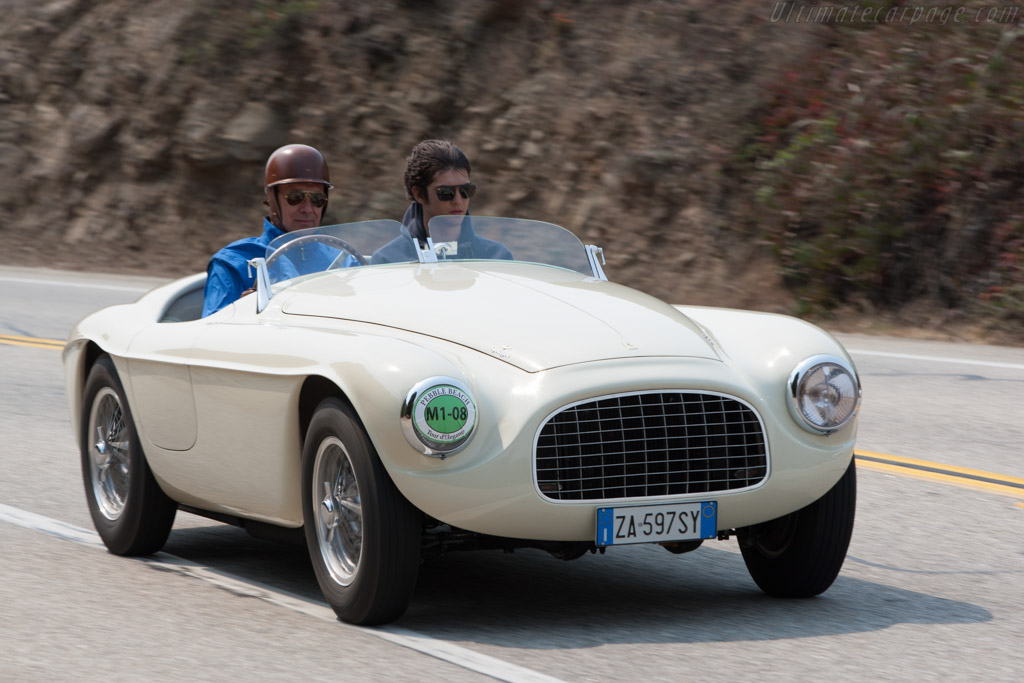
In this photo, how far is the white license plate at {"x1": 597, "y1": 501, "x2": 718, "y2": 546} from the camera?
171 inches

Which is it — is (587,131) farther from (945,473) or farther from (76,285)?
(945,473)

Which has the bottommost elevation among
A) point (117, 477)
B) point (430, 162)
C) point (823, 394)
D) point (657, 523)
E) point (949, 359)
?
point (117, 477)

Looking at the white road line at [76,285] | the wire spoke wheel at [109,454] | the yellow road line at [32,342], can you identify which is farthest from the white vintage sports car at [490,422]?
the white road line at [76,285]

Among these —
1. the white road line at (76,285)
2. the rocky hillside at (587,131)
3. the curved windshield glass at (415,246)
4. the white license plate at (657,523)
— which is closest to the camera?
the white license plate at (657,523)

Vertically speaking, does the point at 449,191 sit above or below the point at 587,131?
above

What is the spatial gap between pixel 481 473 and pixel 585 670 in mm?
652

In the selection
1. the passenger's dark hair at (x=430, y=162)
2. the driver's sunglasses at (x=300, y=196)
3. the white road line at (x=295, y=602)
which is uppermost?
the passenger's dark hair at (x=430, y=162)

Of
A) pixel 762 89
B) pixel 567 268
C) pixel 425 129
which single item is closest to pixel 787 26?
pixel 762 89

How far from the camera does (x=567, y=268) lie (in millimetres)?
5762

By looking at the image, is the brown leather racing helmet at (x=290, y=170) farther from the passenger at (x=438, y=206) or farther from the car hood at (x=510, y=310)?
the car hood at (x=510, y=310)

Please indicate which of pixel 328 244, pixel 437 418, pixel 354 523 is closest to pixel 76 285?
pixel 328 244

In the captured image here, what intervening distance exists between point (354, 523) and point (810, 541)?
1510 mm

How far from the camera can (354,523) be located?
14.9 feet

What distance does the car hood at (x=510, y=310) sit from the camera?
15.0ft
